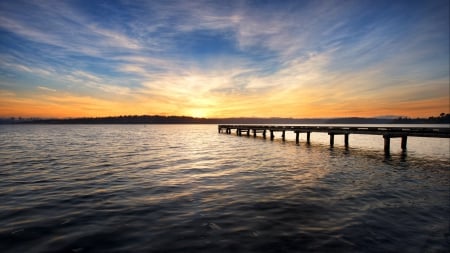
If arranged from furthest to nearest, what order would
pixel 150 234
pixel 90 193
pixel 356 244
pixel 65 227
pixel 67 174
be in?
pixel 67 174 → pixel 90 193 → pixel 65 227 → pixel 150 234 → pixel 356 244

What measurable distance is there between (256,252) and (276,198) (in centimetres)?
434

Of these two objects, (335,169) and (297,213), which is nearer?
(297,213)

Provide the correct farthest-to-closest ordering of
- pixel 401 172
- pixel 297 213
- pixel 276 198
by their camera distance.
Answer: pixel 401 172, pixel 276 198, pixel 297 213

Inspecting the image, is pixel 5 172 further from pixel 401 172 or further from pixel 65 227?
pixel 401 172

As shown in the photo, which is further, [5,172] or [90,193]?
[5,172]

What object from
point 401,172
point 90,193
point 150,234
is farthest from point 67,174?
point 401,172

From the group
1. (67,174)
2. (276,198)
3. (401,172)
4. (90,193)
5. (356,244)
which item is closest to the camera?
(356,244)

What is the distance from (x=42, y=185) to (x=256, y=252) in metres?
11.4

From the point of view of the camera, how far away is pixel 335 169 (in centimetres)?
1648

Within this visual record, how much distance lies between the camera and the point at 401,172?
1588cm

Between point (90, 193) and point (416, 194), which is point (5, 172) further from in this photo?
point (416, 194)

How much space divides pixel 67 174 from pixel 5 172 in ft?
14.1

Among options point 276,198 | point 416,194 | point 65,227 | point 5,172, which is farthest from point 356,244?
point 5,172

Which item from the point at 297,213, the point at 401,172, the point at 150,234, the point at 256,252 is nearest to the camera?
the point at 256,252
